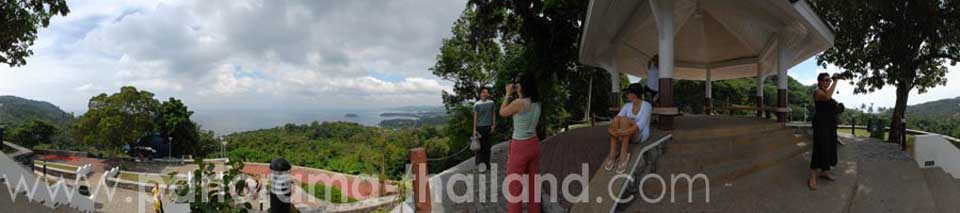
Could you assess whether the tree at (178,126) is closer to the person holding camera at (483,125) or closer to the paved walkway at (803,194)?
the person holding camera at (483,125)

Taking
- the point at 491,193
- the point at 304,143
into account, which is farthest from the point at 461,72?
the point at 304,143

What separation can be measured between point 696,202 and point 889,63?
1584cm

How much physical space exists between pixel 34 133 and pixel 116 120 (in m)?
18.2

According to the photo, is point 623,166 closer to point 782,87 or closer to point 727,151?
point 727,151

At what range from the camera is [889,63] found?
1366 cm

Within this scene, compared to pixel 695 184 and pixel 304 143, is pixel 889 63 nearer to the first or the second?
pixel 695 184

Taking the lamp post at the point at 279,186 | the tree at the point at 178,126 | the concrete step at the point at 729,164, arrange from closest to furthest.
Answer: the lamp post at the point at 279,186
the concrete step at the point at 729,164
the tree at the point at 178,126

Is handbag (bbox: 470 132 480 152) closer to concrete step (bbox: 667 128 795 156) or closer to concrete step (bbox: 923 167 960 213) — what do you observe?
concrete step (bbox: 667 128 795 156)

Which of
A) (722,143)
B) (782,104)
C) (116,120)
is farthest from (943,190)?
(116,120)

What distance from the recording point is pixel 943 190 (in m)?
5.03

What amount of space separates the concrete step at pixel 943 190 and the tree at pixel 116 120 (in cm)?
4610

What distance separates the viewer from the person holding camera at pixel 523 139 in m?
3.39

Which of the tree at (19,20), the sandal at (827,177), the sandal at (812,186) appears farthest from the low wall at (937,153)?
the tree at (19,20)

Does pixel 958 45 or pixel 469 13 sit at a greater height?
pixel 469 13
